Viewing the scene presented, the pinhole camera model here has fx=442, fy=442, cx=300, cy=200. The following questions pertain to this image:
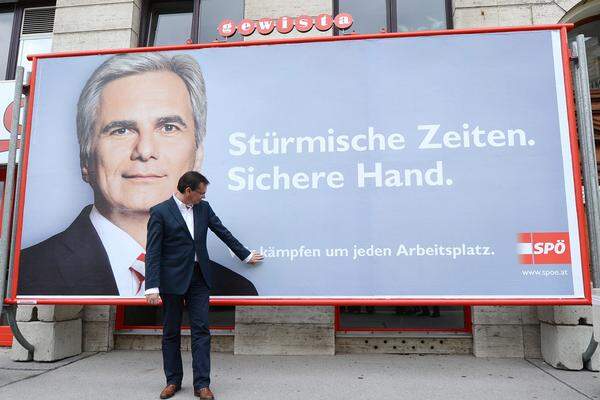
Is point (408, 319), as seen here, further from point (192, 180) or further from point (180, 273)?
point (192, 180)

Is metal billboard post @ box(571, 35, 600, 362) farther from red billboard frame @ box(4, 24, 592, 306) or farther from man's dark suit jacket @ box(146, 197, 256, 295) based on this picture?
man's dark suit jacket @ box(146, 197, 256, 295)

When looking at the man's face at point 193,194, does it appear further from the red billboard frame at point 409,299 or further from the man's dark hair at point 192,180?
the red billboard frame at point 409,299

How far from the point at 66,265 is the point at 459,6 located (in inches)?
242

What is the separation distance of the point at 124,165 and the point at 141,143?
0.32 meters

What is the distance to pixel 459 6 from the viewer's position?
625 cm

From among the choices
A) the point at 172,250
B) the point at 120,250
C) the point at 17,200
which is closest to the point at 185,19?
the point at 17,200

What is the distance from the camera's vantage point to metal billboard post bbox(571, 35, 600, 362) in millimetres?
4398

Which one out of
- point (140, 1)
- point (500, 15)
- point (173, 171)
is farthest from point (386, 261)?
point (140, 1)

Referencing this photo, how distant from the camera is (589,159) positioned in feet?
14.7

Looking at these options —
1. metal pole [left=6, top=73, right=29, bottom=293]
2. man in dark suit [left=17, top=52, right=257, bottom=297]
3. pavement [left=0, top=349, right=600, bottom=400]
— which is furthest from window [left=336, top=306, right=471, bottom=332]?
metal pole [left=6, top=73, right=29, bottom=293]

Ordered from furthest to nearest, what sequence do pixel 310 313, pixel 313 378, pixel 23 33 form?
pixel 23 33
pixel 310 313
pixel 313 378

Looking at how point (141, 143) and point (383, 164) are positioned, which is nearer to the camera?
point (383, 164)

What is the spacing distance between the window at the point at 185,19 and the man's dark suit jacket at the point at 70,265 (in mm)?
3467

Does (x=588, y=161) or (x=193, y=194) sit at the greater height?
(x=588, y=161)
